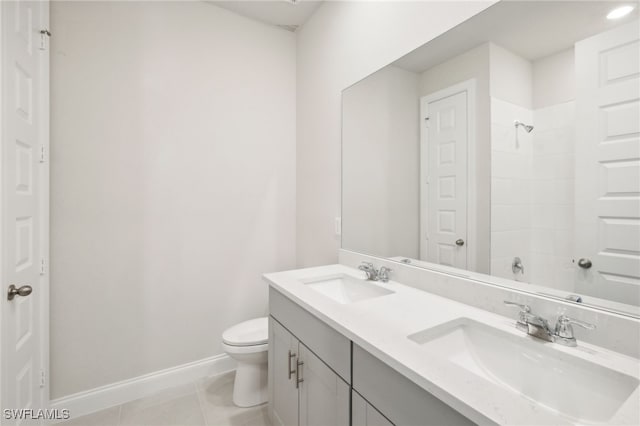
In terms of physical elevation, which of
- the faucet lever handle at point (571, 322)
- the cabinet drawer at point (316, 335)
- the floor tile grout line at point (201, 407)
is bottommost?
the floor tile grout line at point (201, 407)

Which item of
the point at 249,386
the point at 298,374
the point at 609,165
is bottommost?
the point at 249,386

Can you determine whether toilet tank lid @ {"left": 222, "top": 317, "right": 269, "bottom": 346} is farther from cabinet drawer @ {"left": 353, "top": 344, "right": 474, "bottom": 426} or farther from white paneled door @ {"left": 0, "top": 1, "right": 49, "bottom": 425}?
cabinet drawer @ {"left": 353, "top": 344, "right": 474, "bottom": 426}

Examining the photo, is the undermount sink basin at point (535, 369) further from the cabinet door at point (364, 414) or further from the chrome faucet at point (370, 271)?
the chrome faucet at point (370, 271)

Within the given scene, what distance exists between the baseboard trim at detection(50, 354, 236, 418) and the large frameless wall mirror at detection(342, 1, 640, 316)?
5.20 ft

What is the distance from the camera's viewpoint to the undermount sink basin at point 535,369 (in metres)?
0.68

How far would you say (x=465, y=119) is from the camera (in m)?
1.20

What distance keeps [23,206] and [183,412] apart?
1419mm

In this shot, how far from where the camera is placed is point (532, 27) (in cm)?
100

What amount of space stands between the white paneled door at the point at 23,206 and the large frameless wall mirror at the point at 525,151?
66.5 inches

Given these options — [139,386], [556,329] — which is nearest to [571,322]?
[556,329]

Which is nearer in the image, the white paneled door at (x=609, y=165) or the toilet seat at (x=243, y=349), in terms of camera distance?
the white paneled door at (x=609, y=165)

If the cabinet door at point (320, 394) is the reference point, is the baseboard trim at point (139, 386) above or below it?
below

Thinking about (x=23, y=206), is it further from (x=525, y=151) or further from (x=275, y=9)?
(x=525, y=151)

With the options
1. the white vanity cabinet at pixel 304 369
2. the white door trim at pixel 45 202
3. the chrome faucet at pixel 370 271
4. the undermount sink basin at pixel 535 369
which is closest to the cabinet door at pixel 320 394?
the white vanity cabinet at pixel 304 369
